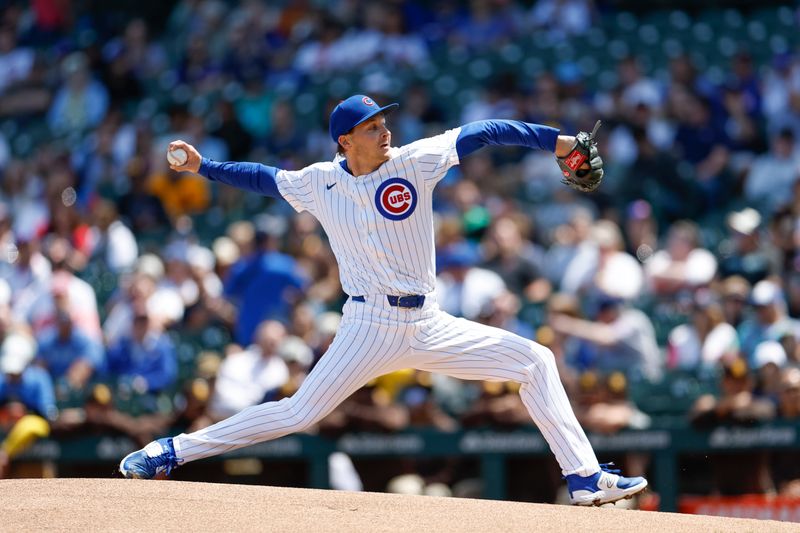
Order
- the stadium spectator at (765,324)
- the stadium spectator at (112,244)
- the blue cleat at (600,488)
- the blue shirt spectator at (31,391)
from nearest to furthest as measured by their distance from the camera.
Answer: the blue cleat at (600,488)
the stadium spectator at (765,324)
the blue shirt spectator at (31,391)
the stadium spectator at (112,244)

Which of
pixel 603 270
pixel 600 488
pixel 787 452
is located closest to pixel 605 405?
pixel 787 452

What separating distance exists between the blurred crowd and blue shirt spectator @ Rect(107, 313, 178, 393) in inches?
0.8

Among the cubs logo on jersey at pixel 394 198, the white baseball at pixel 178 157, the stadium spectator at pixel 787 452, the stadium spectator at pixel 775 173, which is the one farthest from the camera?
the stadium spectator at pixel 775 173

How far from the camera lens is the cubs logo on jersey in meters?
5.39

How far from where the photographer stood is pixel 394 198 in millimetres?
5395

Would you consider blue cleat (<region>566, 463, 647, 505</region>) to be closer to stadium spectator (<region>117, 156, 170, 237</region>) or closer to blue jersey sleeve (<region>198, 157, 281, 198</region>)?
blue jersey sleeve (<region>198, 157, 281, 198</region>)

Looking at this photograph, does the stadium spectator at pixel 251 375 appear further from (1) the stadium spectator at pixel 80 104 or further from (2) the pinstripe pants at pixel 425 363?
(1) the stadium spectator at pixel 80 104

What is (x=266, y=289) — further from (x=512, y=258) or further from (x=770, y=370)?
(x=770, y=370)

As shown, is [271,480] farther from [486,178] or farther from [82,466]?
[486,178]

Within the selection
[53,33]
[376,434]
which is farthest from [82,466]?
[53,33]

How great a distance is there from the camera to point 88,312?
10078mm

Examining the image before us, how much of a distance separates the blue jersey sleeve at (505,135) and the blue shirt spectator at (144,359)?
4.61m

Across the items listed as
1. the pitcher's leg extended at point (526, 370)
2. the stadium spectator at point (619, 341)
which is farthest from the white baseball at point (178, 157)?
the stadium spectator at point (619, 341)

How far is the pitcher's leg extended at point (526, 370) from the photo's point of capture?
545 centimetres
